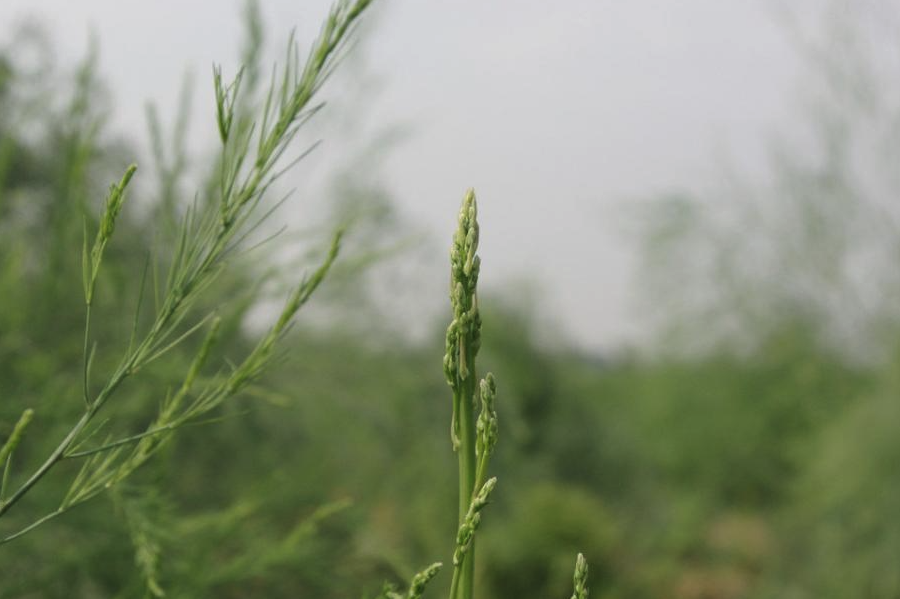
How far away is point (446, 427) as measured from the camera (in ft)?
14.2

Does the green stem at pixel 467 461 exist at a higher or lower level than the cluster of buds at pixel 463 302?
lower

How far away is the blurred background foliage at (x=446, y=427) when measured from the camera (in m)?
1.10

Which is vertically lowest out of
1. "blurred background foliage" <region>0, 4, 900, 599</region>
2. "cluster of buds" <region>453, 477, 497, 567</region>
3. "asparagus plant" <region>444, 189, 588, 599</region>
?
"cluster of buds" <region>453, 477, 497, 567</region>

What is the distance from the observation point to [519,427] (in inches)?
95.1

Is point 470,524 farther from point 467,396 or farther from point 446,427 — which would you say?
point 446,427

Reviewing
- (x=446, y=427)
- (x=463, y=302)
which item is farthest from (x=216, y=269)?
(x=446, y=427)

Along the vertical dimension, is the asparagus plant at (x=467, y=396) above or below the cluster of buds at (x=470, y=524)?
above

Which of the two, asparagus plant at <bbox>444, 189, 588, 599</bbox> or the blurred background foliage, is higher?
the blurred background foliage

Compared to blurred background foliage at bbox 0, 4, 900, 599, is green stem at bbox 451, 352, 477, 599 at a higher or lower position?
lower

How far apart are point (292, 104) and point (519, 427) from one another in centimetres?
199

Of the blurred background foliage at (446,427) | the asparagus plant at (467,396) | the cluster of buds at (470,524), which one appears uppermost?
the blurred background foliage at (446,427)

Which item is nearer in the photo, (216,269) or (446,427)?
(216,269)

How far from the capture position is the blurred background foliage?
1096mm

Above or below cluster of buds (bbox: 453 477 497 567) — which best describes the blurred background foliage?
above
